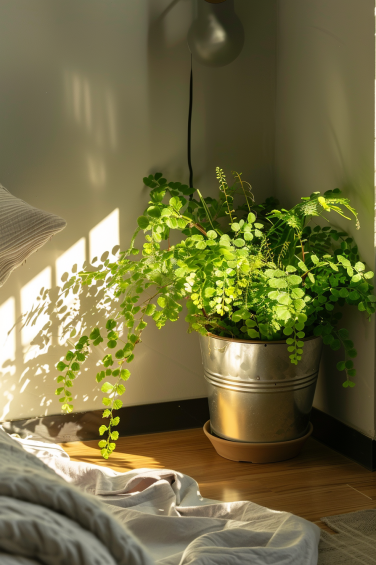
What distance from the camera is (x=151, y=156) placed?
1841 mm

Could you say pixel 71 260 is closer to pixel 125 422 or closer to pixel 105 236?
pixel 105 236

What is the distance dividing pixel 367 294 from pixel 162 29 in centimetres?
111

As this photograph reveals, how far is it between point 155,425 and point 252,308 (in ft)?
2.10

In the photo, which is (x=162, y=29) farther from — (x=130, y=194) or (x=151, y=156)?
(x=130, y=194)

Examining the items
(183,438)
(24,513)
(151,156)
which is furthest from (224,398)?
(24,513)

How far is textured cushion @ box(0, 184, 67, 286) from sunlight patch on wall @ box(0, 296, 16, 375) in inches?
13.8

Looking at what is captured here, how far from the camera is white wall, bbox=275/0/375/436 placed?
5.08 ft

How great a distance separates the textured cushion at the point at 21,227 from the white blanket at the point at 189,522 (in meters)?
0.60

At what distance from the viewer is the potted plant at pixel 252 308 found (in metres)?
1.46

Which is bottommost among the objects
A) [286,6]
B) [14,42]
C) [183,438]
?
[183,438]

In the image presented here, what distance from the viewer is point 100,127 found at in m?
1.78

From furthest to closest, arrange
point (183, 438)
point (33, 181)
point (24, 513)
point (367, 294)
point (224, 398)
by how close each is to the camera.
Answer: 1. point (183, 438)
2. point (33, 181)
3. point (224, 398)
4. point (367, 294)
5. point (24, 513)

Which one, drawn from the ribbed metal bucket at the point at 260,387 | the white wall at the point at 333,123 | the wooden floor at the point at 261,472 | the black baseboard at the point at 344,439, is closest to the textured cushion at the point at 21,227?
the ribbed metal bucket at the point at 260,387

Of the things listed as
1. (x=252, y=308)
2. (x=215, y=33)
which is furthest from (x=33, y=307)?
(x=215, y=33)
